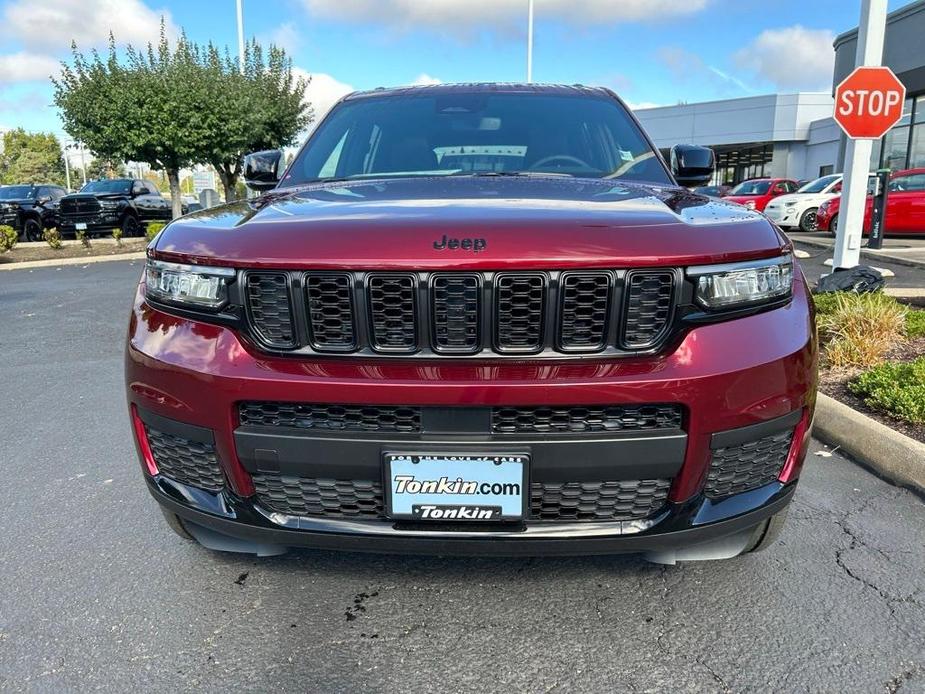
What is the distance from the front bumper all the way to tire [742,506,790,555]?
16cm

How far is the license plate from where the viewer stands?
1.79 m

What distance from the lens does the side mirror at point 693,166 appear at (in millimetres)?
3109

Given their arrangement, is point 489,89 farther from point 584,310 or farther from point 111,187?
point 111,187

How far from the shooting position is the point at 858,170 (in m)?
7.62

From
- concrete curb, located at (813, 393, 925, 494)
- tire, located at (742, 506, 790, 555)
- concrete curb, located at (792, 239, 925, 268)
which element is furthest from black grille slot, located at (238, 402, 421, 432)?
concrete curb, located at (792, 239, 925, 268)

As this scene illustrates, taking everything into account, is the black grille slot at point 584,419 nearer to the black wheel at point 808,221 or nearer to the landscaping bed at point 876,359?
the landscaping bed at point 876,359

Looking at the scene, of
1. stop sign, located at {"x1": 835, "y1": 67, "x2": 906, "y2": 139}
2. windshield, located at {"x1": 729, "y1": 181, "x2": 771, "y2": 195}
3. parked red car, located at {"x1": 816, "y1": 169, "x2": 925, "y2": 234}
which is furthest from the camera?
windshield, located at {"x1": 729, "y1": 181, "x2": 771, "y2": 195}

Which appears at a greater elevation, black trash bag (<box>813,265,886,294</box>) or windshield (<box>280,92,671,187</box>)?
windshield (<box>280,92,671,187</box>)

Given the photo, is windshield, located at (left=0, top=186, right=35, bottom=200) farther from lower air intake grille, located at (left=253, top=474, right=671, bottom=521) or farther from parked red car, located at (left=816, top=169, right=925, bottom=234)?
lower air intake grille, located at (left=253, top=474, right=671, bottom=521)

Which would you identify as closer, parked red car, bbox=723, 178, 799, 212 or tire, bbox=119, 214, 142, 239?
tire, bbox=119, 214, 142, 239

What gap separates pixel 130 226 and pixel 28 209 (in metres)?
2.54

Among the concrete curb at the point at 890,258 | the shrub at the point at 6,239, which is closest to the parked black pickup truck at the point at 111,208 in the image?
the shrub at the point at 6,239

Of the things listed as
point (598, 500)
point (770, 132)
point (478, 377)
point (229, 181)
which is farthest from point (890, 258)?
point (770, 132)

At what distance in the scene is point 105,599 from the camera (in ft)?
7.57
